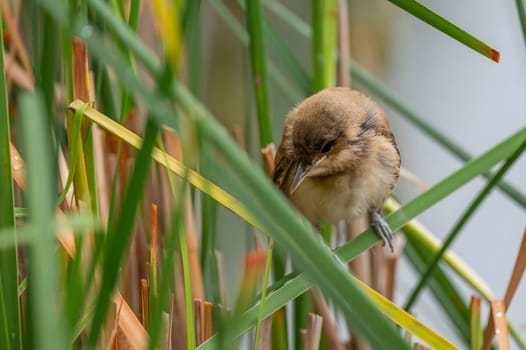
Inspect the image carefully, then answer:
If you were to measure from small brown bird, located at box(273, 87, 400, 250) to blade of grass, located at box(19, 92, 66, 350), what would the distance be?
2.08 ft

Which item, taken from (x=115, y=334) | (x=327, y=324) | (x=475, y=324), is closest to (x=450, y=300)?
(x=475, y=324)

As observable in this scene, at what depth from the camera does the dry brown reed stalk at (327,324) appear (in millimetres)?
1166

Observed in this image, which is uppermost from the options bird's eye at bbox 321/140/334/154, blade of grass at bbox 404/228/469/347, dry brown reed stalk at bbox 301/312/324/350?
bird's eye at bbox 321/140/334/154

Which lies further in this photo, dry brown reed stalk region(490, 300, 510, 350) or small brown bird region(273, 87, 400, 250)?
small brown bird region(273, 87, 400, 250)

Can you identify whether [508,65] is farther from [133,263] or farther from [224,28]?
[133,263]

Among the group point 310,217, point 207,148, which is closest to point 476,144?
point 310,217

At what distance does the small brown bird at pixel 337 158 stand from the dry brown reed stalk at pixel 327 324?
14 cm

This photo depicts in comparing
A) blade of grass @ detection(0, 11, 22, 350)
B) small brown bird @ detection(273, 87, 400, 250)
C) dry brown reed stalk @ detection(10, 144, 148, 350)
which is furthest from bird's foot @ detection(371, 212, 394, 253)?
blade of grass @ detection(0, 11, 22, 350)

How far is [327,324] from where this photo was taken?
46.4 inches

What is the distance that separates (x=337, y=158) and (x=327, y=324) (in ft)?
0.95

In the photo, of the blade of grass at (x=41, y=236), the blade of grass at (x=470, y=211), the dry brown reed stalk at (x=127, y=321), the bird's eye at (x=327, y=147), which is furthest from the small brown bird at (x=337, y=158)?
the blade of grass at (x=41, y=236)

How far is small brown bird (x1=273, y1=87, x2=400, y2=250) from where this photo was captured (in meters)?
1.31

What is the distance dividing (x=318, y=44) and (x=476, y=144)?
2.17 meters

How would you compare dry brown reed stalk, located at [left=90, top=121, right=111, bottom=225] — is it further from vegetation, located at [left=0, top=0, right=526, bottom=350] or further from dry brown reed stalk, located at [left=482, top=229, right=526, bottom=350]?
dry brown reed stalk, located at [left=482, top=229, right=526, bottom=350]
